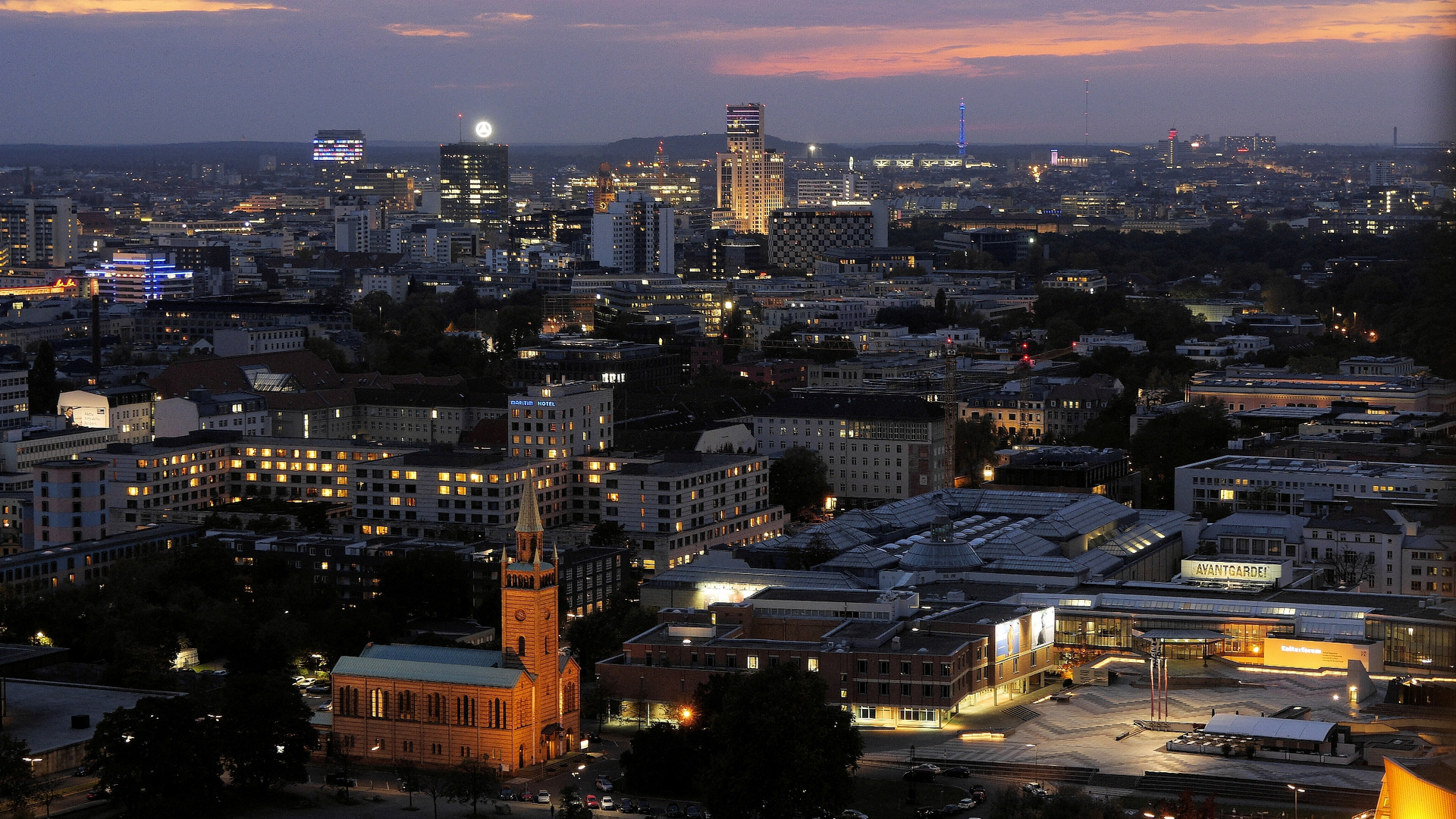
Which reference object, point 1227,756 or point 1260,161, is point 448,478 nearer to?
point 1227,756

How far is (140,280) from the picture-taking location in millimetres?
88750

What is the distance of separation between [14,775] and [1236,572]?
62.1 ft

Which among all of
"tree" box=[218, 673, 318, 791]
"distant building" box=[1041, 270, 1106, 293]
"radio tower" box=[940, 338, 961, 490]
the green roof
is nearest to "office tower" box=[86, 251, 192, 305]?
"distant building" box=[1041, 270, 1106, 293]

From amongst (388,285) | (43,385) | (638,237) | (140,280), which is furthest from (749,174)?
(43,385)

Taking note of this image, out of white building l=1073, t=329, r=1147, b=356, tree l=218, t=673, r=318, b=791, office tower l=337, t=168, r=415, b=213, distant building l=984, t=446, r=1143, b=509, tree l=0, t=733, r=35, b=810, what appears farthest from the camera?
office tower l=337, t=168, r=415, b=213

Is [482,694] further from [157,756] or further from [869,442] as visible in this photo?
[869,442]

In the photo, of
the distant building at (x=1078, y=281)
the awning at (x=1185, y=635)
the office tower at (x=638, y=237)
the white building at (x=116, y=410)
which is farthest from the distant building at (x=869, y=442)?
the office tower at (x=638, y=237)

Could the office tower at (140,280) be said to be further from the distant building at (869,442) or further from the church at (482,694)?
the church at (482,694)

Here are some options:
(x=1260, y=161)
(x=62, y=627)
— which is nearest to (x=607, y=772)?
(x=62, y=627)

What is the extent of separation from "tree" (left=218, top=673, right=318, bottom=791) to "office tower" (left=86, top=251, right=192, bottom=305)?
66.4m

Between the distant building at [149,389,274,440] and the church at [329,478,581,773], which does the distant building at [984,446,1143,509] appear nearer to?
the distant building at [149,389,274,440]

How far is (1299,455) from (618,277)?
46.6 metres

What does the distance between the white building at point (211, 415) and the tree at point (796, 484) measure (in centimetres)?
1199

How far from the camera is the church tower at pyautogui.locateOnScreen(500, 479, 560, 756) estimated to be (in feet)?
78.6
